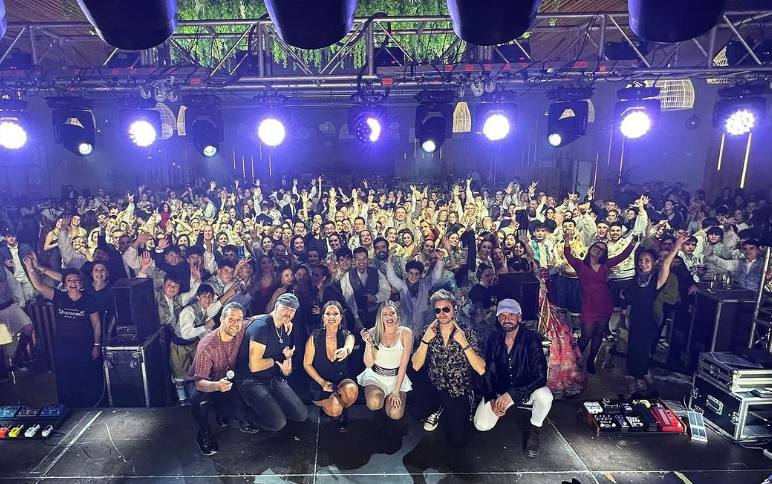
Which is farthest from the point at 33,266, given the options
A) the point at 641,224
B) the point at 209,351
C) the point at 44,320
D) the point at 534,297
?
the point at 641,224

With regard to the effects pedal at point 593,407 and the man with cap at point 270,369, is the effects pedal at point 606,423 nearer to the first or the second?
the effects pedal at point 593,407

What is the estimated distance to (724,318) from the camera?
18.2 feet

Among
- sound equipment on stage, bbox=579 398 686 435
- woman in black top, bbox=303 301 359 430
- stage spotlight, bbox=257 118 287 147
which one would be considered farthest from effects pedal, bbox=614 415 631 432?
stage spotlight, bbox=257 118 287 147

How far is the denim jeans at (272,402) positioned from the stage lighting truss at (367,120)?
3276mm

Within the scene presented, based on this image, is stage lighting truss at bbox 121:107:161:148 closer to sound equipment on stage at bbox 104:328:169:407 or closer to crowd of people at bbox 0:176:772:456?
crowd of people at bbox 0:176:772:456

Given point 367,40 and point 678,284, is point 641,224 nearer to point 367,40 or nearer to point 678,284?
point 678,284

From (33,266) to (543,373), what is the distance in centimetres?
623

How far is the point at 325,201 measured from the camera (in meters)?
11.4

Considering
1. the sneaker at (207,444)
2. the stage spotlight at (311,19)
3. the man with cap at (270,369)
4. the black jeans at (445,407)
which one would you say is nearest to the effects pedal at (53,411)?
the sneaker at (207,444)

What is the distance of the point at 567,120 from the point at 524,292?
2.59m

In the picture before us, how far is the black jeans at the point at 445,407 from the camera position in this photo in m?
4.57

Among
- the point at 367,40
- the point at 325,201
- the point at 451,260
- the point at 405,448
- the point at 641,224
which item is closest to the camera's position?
the point at 405,448

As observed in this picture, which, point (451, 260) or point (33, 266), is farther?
point (451, 260)

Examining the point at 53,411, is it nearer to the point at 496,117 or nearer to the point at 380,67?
the point at 496,117
